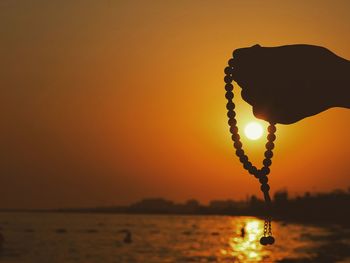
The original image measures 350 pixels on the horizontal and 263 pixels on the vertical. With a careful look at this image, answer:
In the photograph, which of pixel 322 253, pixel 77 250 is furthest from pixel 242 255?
pixel 77 250

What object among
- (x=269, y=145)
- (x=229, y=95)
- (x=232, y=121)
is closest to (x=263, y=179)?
(x=269, y=145)

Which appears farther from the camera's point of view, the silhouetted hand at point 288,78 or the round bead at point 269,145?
the round bead at point 269,145

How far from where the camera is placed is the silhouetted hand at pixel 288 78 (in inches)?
106

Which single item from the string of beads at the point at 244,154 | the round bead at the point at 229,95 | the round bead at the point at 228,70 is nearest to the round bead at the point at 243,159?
the string of beads at the point at 244,154

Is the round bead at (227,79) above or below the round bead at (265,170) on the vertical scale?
above

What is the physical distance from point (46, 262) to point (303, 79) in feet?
222

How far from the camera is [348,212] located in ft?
648

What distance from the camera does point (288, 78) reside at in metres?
2.72

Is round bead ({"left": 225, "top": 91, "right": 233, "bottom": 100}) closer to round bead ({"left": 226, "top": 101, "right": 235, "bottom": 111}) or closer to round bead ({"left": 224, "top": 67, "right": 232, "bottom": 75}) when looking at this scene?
round bead ({"left": 226, "top": 101, "right": 235, "bottom": 111})

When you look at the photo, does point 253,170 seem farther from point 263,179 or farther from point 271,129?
point 271,129

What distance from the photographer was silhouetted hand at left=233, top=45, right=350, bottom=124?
8.87 ft

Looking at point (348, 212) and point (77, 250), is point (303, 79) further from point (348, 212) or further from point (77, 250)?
point (348, 212)

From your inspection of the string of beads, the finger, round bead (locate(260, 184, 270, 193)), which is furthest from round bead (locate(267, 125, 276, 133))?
the finger

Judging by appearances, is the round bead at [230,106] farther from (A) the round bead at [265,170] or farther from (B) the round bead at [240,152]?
(A) the round bead at [265,170]
